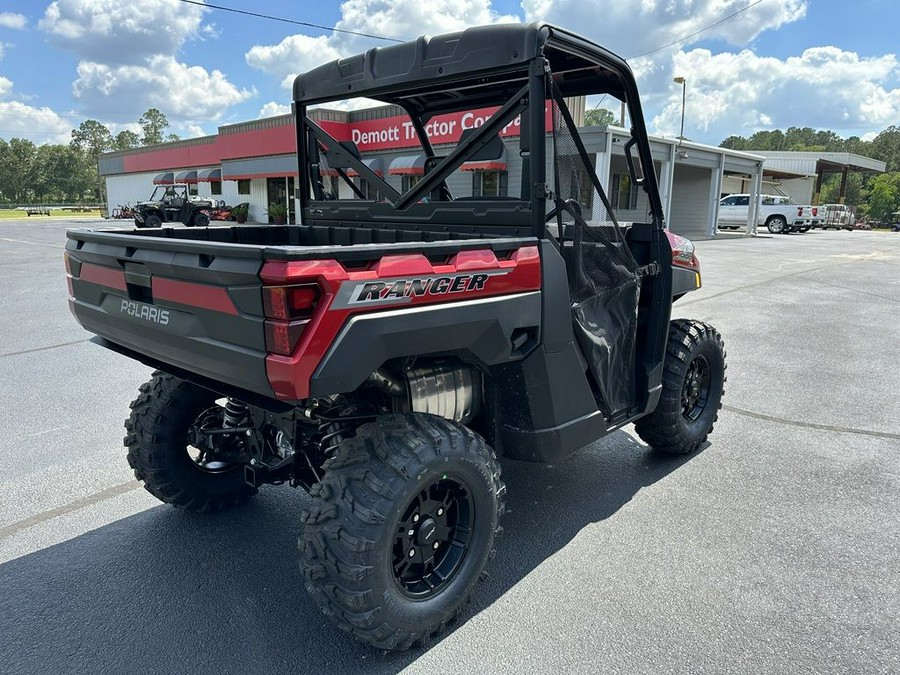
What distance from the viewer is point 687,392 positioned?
415cm

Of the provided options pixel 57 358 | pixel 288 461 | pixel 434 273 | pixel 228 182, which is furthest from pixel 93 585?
pixel 228 182

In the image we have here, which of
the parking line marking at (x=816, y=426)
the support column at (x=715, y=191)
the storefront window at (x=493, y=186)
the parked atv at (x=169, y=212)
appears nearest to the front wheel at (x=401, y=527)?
the storefront window at (x=493, y=186)

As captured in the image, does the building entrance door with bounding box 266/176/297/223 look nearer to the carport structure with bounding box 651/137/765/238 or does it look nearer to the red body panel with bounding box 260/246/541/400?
the carport structure with bounding box 651/137/765/238

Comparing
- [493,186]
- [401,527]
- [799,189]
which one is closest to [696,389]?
[493,186]

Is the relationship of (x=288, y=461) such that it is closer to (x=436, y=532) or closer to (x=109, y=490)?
(x=436, y=532)

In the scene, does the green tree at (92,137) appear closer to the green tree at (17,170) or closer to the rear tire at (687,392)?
the green tree at (17,170)

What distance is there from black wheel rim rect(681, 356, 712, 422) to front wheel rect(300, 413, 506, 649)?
2.01 meters

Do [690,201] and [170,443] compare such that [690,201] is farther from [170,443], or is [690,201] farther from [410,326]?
[410,326]

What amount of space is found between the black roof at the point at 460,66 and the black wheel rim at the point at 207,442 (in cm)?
175

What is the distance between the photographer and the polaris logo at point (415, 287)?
6.68 feet

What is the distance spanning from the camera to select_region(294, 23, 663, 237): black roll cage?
101 inches

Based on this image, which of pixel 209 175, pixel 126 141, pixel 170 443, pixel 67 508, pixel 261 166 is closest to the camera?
pixel 170 443

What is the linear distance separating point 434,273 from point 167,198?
31.1 metres

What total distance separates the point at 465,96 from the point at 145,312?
6.84 feet
